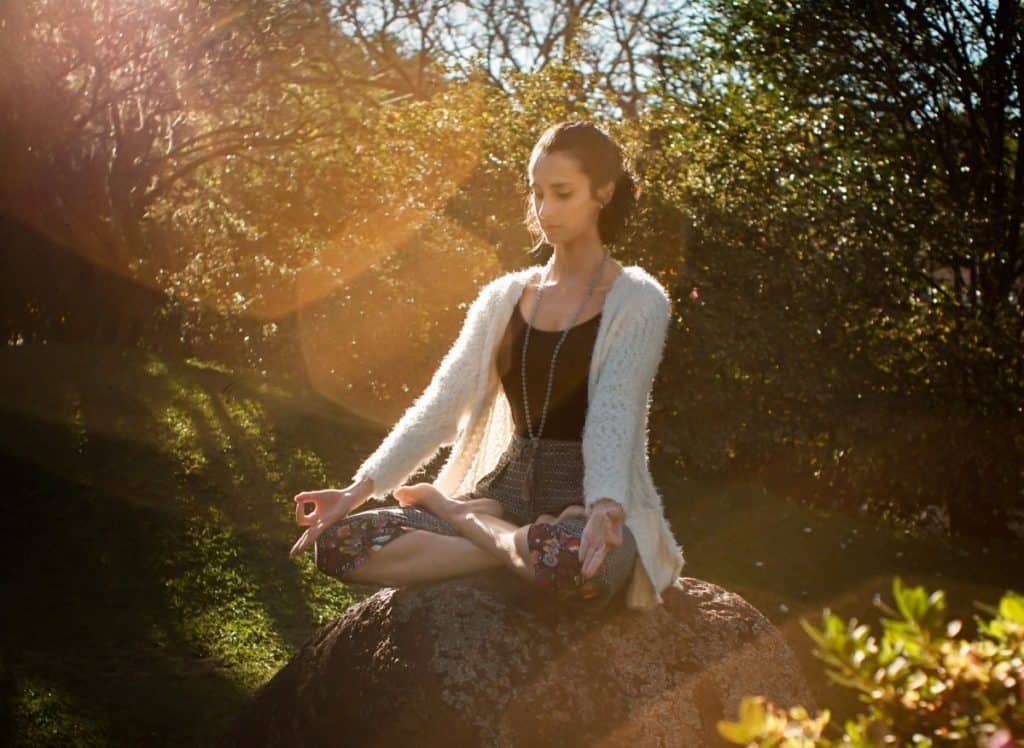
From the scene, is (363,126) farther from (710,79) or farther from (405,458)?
(405,458)

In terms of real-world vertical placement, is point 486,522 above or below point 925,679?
below

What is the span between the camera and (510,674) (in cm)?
484

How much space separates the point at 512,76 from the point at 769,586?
18.6 ft

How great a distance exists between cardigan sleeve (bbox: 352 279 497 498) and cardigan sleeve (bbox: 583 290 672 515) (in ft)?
2.02

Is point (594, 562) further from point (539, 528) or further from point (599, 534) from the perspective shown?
point (539, 528)

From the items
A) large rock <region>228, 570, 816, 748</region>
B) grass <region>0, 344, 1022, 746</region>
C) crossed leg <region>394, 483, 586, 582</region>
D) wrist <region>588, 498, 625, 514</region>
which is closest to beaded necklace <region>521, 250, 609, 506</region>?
crossed leg <region>394, 483, 586, 582</region>

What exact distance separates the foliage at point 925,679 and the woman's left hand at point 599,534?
1914mm

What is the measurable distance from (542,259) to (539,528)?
6.79 metres

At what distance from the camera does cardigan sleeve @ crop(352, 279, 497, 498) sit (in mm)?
5277

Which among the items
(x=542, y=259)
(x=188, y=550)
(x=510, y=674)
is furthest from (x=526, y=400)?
(x=542, y=259)

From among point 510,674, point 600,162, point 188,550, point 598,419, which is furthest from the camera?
point 188,550

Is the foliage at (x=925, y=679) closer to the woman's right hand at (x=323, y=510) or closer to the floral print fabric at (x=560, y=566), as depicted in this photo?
the floral print fabric at (x=560, y=566)

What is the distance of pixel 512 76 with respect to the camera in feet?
43.6

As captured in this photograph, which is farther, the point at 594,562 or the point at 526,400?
the point at 526,400
